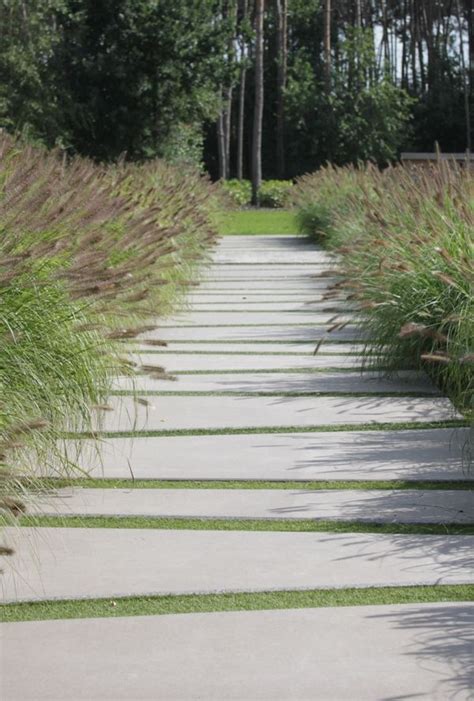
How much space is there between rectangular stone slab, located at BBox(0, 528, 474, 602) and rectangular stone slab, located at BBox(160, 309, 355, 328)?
428 cm

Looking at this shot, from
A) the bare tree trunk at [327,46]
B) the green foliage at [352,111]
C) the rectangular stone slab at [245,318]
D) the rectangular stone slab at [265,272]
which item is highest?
the bare tree trunk at [327,46]

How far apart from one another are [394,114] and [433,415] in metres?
27.9

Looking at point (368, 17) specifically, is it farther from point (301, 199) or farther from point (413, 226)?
point (413, 226)

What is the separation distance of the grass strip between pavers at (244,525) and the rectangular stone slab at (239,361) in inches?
98.1

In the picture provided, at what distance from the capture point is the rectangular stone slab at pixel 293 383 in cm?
534

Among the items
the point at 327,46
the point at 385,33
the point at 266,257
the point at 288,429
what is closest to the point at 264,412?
the point at 288,429

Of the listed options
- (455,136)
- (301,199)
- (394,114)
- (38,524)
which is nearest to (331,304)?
(38,524)

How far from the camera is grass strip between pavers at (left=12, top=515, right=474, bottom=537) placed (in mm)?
3234

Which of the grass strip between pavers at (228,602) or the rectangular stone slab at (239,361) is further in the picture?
the rectangular stone slab at (239,361)

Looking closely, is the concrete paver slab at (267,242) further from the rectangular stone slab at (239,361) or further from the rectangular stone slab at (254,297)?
the rectangular stone slab at (239,361)

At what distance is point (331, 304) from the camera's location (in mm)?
8648

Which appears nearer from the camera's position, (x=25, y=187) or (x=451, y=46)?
(x=25, y=187)

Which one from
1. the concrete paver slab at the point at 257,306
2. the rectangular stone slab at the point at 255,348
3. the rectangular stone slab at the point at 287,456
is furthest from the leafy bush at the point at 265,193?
the rectangular stone slab at the point at 287,456

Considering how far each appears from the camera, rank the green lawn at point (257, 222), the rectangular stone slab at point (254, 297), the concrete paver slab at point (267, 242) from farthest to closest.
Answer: the green lawn at point (257, 222)
the concrete paver slab at point (267, 242)
the rectangular stone slab at point (254, 297)
